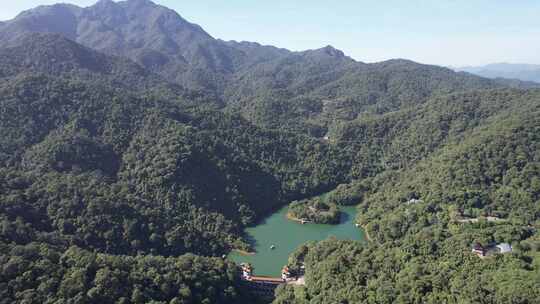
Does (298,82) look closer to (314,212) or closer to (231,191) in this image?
(231,191)

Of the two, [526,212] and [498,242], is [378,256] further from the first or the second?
[526,212]

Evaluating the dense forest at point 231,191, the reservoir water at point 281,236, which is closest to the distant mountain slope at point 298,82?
the dense forest at point 231,191

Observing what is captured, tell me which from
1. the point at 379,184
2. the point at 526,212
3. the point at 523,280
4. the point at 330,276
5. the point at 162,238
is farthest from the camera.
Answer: the point at 379,184

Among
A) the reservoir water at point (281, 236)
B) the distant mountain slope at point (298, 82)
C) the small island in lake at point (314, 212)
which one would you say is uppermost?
the distant mountain slope at point (298, 82)

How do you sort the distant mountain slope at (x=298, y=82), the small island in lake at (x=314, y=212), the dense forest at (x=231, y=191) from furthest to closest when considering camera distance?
1. the distant mountain slope at (x=298, y=82)
2. the small island in lake at (x=314, y=212)
3. the dense forest at (x=231, y=191)

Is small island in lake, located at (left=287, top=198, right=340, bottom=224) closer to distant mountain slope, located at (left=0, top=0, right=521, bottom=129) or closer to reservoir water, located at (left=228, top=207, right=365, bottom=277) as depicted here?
reservoir water, located at (left=228, top=207, right=365, bottom=277)

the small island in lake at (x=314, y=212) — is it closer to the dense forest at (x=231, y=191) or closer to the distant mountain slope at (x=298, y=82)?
the dense forest at (x=231, y=191)

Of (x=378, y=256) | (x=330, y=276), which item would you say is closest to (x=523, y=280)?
(x=378, y=256)
